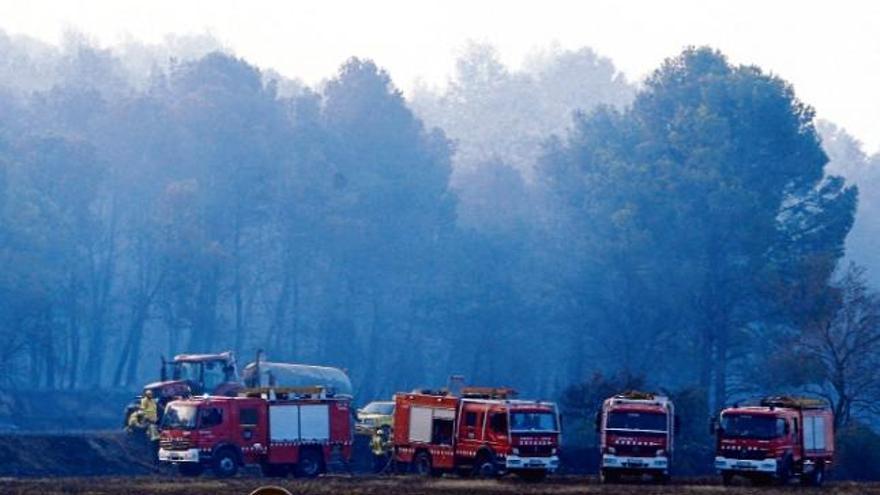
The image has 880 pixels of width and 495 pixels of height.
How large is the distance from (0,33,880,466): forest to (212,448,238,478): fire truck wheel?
37.9 meters

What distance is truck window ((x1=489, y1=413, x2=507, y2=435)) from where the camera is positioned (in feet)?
203

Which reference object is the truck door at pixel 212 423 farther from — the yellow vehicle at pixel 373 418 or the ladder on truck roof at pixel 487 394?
the yellow vehicle at pixel 373 418

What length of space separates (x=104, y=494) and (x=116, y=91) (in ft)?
269

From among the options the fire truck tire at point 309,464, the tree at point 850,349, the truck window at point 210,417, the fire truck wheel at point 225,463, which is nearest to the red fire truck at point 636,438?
the fire truck tire at point 309,464

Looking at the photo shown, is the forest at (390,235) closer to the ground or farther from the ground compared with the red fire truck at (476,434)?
farther from the ground

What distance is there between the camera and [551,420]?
6275 centimetres

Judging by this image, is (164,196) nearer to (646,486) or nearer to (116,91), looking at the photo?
(116,91)

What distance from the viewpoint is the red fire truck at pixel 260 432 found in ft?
205

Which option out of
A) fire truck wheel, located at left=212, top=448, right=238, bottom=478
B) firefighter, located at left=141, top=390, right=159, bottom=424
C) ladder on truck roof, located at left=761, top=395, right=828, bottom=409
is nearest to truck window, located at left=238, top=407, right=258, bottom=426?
fire truck wheel, located at left=212, top=448, right=238, bottom=478

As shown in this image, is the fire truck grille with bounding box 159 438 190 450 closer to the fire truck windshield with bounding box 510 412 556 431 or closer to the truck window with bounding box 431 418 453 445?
the truck window with bounding box 431 418 453 445

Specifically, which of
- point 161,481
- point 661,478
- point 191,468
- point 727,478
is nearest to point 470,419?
point 661,478

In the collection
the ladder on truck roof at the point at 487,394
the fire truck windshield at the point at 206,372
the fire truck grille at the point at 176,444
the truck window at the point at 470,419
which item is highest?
the fire truck windshield at the point at 206,372

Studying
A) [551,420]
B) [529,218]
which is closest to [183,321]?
[529,218]

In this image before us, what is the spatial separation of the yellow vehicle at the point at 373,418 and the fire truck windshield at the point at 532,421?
13.5 metres
